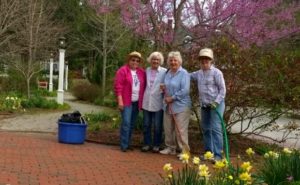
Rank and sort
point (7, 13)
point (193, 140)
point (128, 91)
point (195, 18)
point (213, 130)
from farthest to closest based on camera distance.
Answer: point (7, 13) < point (195, 18) < point (193, 140) < point (128, 91) < point (213, 130)

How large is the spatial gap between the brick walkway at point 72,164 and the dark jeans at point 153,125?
0.30 metres

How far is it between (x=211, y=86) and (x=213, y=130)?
679 mm

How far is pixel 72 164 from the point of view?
7562 mm

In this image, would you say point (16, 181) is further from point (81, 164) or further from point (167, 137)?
point (167, 137)

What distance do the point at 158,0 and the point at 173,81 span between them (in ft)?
11.5

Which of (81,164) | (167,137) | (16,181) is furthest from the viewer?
(167,137)

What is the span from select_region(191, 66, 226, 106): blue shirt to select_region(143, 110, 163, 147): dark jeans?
975 mm

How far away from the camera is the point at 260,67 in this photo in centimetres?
916

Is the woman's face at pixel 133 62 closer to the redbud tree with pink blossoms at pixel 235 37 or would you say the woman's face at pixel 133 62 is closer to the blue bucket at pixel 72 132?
the redbud tree with pink blossoms at pixel 235 37

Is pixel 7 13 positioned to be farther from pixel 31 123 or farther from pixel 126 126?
pixel 126 126

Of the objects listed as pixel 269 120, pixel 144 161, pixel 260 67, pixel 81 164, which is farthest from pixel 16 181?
pixel 269 120

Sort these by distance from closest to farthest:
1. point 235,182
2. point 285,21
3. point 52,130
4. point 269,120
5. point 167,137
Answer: point 235,182, point 167,137, point 269,120, point 52,130, point 285,21

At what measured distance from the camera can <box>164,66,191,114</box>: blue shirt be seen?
8.52 metres

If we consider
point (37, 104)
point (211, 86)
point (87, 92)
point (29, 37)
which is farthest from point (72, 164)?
point (87, 92)
